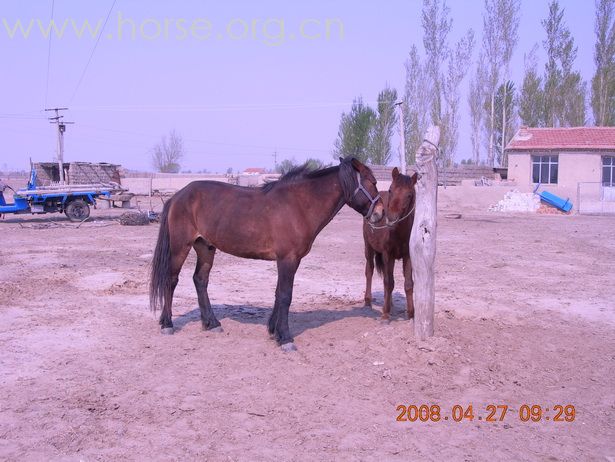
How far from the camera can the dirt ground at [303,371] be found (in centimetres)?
390

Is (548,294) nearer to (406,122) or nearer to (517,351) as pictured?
(517,351)

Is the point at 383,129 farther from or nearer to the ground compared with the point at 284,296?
farther from the ground

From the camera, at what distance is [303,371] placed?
5.23 meters

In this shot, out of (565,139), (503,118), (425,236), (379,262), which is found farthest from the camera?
(503,118)

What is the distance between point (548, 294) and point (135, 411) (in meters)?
6.44

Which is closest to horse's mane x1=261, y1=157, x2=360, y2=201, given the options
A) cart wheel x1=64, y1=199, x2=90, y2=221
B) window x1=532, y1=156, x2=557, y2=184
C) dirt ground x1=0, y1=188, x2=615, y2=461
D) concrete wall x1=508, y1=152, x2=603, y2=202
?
dirt ground x1=0, y1=188, x2=615, y2=461

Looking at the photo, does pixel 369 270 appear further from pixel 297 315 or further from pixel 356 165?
pixel 356 165

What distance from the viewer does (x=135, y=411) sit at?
4352mm

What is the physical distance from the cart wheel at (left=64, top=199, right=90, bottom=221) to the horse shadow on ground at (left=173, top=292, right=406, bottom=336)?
49.3 ft

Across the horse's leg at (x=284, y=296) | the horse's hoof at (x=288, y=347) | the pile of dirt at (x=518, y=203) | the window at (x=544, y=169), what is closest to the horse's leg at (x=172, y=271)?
the horse's leg at (x=284, y=296)

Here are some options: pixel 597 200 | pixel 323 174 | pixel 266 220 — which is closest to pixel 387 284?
pixel 323 174

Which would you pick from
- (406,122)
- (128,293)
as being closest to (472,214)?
(406,122)

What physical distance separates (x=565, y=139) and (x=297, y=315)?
92.6 ft

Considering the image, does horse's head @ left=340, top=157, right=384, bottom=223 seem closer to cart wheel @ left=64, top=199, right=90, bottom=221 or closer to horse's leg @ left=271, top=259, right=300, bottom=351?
horse's leg @ left=271, top=259, right=300, bottom=351
